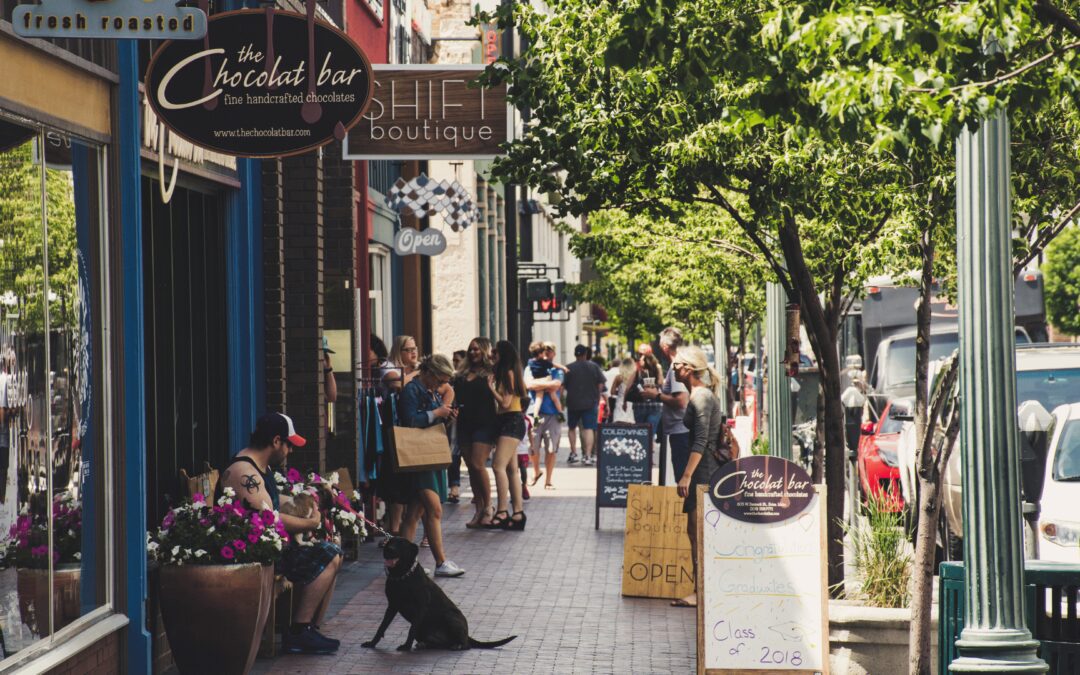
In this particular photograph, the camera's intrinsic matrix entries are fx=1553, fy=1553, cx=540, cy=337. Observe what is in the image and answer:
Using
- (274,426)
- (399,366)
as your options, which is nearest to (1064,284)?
(399,366)

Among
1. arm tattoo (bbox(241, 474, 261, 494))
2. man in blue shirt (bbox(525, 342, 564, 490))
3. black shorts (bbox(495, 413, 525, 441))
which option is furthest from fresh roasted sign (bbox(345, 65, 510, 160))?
man in blue shirt (bbox(525, 342, 564, 490))

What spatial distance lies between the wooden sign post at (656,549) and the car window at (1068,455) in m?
2.75

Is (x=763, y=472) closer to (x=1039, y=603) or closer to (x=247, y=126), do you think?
(x=1039, y=603)

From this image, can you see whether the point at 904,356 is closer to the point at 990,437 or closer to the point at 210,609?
the point at 210,609

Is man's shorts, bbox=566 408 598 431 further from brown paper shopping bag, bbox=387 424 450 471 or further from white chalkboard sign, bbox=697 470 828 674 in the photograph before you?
white chalkboard sign, bbox=697 470 828 674

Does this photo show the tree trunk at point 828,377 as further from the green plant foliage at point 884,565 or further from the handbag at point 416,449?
the handbag at point 416,449

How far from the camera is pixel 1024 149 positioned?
914 centimetres

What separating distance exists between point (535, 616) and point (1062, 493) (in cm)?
381

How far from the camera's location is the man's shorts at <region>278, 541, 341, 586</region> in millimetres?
9023

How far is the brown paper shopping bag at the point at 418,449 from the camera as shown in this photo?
11.7 metres

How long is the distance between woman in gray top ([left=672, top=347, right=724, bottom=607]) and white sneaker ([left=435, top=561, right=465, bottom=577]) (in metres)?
2.25

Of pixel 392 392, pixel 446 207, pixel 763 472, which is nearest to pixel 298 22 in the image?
pixel 763 472

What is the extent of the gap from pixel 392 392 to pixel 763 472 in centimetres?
691

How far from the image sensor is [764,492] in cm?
805
